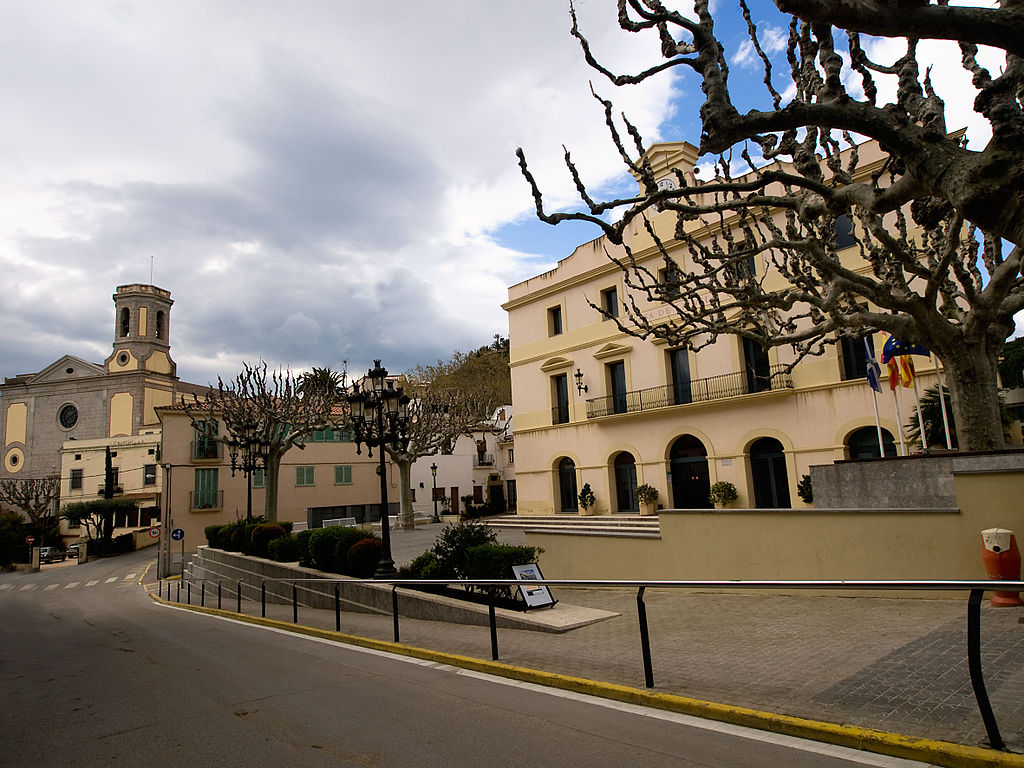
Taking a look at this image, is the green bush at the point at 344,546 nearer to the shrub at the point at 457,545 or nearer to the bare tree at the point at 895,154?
the shrub at the point at 457,545

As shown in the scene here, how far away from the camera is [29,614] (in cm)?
1944

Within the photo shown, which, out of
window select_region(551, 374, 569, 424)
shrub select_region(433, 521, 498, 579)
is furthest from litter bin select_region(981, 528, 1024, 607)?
window select_region(551, 374, 569, 424)

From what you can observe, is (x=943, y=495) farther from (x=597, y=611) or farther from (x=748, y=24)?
(x=748, y=24)

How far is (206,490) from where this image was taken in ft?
125

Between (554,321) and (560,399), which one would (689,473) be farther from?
(554,321)

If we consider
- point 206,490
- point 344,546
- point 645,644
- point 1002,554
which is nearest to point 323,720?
point 645,644

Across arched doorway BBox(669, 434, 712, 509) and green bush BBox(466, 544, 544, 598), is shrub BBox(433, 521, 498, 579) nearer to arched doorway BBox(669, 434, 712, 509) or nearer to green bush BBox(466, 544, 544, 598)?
green bush BBox(466, 544, 544, 598)

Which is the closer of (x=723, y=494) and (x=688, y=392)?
(x=723, y=494)

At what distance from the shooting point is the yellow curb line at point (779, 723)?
3885 mm

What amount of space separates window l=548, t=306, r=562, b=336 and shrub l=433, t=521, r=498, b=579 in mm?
19114

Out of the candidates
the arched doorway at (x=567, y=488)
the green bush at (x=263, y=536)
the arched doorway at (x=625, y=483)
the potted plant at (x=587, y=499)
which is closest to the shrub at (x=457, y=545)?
the green bush at (x=263, y=536)

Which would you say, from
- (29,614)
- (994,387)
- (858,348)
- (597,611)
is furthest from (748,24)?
(29,614)

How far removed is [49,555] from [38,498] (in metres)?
6.61

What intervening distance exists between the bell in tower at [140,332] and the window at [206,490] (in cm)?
2421
